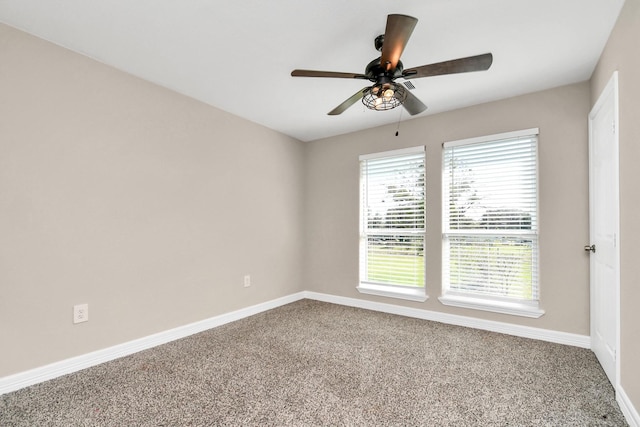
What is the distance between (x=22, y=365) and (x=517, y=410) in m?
3.15

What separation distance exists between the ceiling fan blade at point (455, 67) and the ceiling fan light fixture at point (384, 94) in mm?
116

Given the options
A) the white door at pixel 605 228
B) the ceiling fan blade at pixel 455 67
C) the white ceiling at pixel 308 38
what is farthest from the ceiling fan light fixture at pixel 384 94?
the white door at pixel 605 228

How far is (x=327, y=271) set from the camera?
172 inches

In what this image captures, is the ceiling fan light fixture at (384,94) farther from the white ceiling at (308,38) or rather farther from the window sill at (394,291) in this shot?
the window sill at (394,291)

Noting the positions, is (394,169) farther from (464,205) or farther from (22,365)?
(22,365)

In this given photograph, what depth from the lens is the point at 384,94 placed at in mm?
2057

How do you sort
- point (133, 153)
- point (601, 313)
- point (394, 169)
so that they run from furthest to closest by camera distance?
point (394, 169)
point (133, 153)
point (601, 313)

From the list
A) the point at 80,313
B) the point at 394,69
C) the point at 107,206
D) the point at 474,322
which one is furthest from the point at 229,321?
the point at 394,69

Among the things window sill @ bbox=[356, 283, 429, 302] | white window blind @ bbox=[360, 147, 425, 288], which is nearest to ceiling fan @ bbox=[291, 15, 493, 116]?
white window blind @ bbox=[360, 147, 425, 288]

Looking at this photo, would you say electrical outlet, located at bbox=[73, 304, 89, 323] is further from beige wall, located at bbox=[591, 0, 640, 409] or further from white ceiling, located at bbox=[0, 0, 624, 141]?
beige wall, located at bbox=[591, 0, 640, 409]

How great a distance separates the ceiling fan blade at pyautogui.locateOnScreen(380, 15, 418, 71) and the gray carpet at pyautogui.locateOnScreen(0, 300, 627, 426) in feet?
6.82

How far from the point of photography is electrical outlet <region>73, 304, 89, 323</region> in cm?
226

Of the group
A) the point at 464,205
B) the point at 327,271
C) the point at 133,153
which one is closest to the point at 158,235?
the point at 133,153

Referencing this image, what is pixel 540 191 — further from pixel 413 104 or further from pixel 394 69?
pixel 394 69
